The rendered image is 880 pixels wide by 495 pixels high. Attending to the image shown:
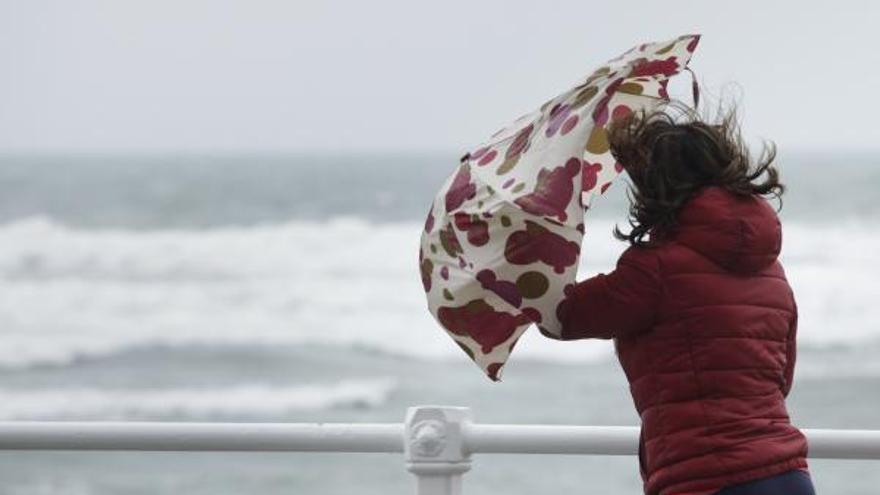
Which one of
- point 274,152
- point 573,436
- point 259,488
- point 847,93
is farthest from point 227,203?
point 573,436

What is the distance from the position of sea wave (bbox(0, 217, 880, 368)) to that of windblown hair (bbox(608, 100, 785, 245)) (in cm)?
1955

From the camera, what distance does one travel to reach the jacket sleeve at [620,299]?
9.11ft

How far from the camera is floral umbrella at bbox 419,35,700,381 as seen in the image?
2.87m

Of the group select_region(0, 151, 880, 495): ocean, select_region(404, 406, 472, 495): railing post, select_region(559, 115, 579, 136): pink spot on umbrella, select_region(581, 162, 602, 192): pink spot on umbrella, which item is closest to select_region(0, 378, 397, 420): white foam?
select_region(0, 151, 880, 495): ocean

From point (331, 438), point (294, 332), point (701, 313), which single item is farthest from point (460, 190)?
point (294, 332)

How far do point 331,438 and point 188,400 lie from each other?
61.9 ft

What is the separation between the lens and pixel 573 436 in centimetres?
350

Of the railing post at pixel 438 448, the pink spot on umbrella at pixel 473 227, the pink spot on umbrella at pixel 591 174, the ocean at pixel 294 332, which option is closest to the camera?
the pink spot on umbrella at pixel 473 227

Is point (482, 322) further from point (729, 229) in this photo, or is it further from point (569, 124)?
point (729, 229)

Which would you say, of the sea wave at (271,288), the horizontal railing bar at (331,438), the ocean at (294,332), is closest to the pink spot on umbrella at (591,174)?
the horizontal railing bar at (331,438)

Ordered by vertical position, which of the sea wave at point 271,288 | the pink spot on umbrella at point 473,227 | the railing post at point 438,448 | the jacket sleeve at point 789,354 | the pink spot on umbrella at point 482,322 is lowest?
the railing post at point 438,448

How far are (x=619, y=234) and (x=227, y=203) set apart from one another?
2967 cm

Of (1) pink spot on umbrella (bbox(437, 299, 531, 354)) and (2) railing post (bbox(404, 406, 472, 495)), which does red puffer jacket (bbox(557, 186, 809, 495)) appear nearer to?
(1) pink spot on umbrella (bbox(437, 299, 531, 354))

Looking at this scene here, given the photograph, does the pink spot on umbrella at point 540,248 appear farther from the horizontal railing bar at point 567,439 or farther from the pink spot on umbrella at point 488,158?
the horizontal railing bar at point 567,439
